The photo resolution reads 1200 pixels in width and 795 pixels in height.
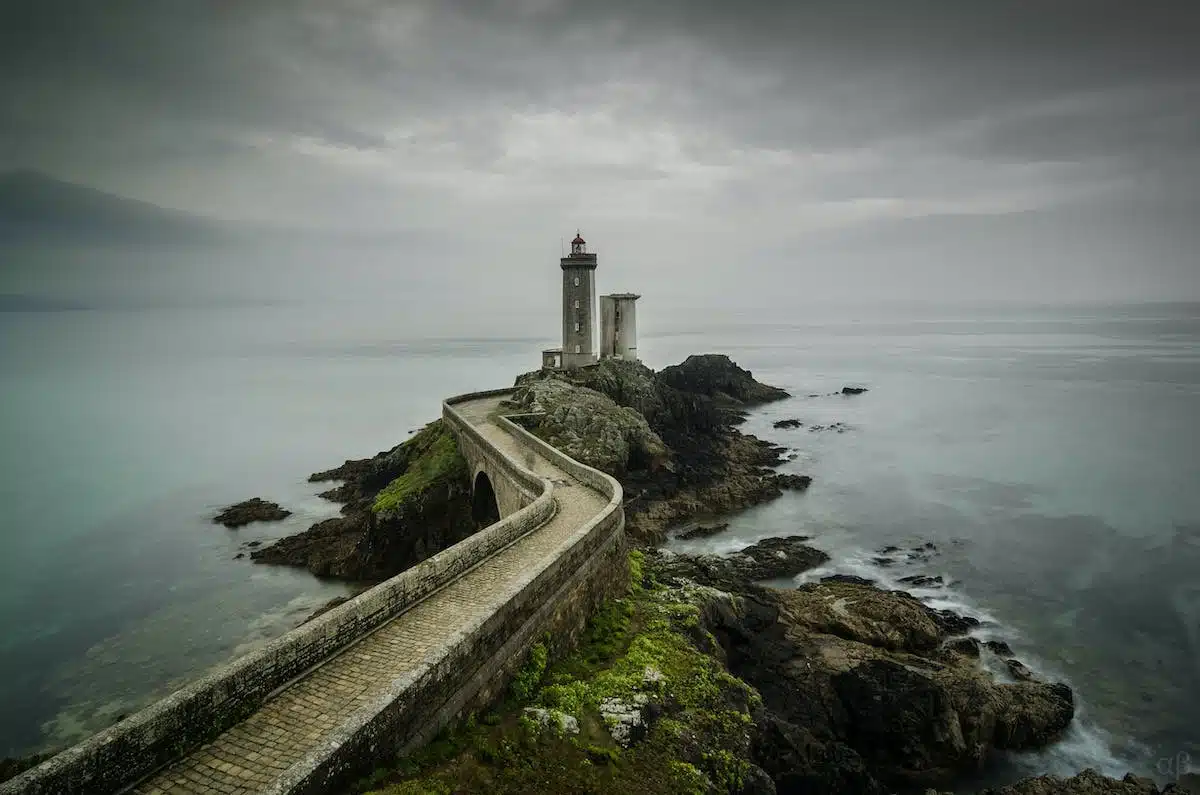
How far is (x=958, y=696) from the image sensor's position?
16719 millimetres

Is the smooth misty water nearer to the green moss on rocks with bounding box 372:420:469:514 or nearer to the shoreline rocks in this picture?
the shoreline rocks

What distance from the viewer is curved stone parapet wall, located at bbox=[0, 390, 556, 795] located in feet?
23.5

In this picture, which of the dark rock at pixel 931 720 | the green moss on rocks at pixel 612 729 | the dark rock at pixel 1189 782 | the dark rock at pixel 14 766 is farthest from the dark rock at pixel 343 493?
the dark rock at pixel 1189 782

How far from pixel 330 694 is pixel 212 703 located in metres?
1.48

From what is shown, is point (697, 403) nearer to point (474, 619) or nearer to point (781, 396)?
point (781, 396)

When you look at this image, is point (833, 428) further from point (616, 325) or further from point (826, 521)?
point (826, 521)

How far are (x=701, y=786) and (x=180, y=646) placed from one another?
2066 cm

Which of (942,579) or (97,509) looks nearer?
(942,579)

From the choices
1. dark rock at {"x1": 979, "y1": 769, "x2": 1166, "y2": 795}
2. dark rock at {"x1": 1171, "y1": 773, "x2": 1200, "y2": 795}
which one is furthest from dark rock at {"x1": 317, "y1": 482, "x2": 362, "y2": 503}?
dark rock at {"x1": 1171, "y1": 773, "x2": 1200, "y2": 795}

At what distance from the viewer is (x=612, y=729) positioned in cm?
1085

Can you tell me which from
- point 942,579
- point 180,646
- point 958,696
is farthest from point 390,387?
point 958,696

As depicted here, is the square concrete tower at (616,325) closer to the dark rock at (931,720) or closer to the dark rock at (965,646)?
the dark rock at (965,646)

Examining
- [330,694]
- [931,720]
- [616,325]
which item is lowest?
[931,720]

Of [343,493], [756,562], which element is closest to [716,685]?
[756,562]
